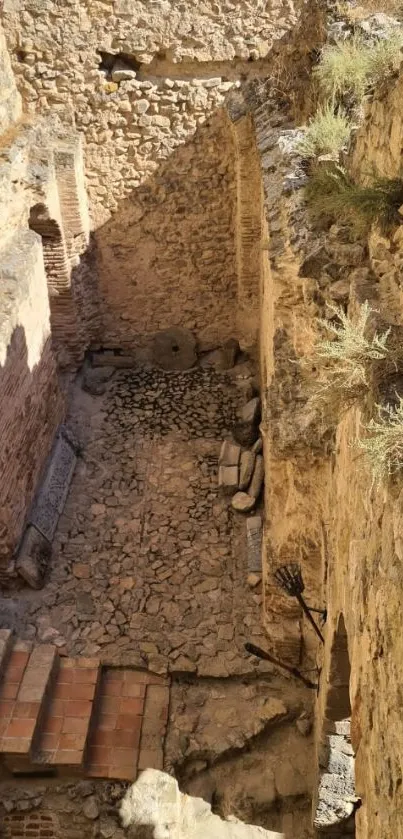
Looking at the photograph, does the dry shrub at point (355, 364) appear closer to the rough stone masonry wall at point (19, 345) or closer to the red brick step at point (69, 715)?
the red brick step at point (69, 715)

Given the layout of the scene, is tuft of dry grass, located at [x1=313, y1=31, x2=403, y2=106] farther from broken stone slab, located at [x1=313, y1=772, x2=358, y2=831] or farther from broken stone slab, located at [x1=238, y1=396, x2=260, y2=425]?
broken stone slab, located at [x1=313, y1=772, x2=358, y2=831]

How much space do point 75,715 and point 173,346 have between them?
4.71 meters

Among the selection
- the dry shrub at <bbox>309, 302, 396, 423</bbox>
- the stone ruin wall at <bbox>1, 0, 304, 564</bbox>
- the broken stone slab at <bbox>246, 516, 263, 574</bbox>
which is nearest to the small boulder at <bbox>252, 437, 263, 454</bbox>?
the broken stone slab at <bbox>246, 516, 263, 574</bbox>

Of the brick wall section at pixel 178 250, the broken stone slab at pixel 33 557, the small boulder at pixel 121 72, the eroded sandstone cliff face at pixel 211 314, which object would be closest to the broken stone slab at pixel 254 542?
the eroded sandstone cliff face at pixel 211 314

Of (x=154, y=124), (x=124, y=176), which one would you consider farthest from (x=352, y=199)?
(x=124, y=176)

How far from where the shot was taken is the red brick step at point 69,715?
4.70 m

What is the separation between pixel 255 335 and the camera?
829 centimetres

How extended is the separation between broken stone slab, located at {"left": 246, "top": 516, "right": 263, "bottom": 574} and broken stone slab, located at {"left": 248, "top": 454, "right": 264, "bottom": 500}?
0.26 metres

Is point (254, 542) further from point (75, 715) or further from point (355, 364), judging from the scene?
point (355, 364)

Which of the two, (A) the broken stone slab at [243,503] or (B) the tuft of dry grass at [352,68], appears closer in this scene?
(B) the tuft of dry grass at [352,68]

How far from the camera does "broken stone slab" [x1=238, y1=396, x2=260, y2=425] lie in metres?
7.37

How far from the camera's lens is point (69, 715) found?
16.3 ft

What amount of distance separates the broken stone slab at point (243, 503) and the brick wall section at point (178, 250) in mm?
2634

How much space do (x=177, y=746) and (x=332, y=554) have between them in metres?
2.17
